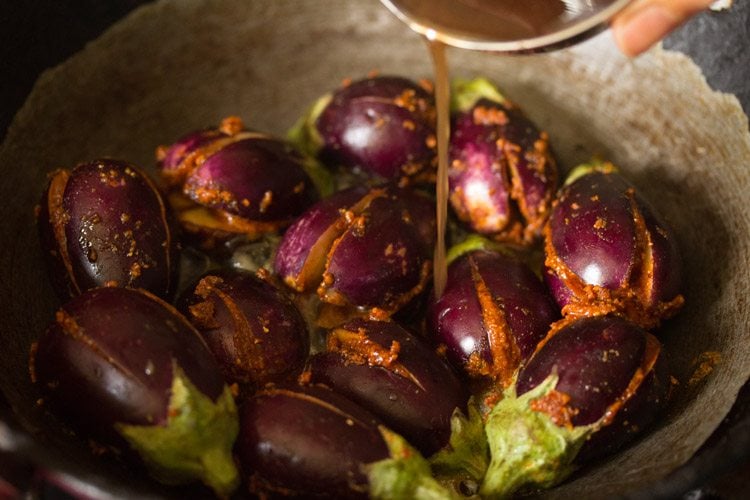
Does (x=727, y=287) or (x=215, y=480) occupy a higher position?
(x=727, y=287)

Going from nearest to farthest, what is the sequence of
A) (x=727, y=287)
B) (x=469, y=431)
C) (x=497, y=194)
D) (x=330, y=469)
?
(x=330, y=469)
(x=469, y=431)
(x=727, y=287)
(x=497, y=194)

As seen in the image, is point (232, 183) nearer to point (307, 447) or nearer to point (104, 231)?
point (104, 231)

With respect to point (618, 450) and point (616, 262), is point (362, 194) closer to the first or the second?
point (616, 262)

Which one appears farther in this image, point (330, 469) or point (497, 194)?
point (497, 194)

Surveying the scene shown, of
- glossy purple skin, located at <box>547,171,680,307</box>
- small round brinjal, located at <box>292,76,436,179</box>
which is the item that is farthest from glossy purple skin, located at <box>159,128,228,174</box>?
glossy purple skin, located at <box>547,171,680,307</box>

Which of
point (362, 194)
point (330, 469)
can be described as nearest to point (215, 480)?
point (330, 469)

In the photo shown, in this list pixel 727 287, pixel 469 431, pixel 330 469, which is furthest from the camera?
pixel 727 287

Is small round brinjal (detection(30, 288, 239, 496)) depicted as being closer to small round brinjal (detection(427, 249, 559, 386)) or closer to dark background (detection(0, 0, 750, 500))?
small round brinjal (detection(427, 249, 559, 386))
